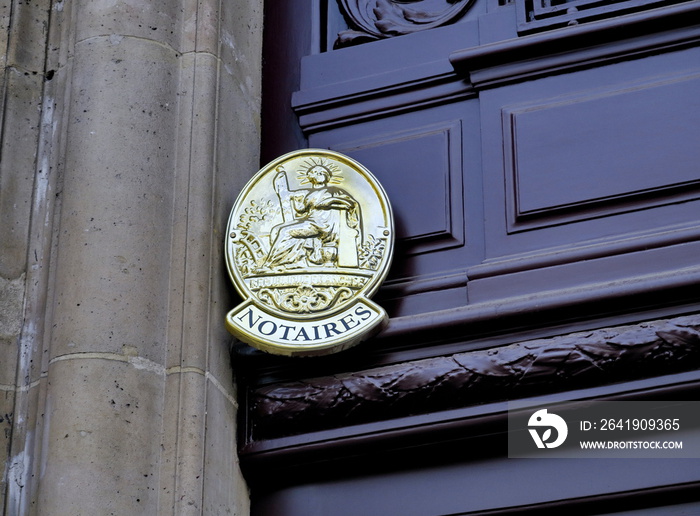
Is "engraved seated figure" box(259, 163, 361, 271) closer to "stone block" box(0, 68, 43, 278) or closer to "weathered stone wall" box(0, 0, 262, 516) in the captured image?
"weathered stone wall" box(0, 0, 262, 516)

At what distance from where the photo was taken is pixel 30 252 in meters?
4.22

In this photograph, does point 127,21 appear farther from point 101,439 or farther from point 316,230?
point 101,439

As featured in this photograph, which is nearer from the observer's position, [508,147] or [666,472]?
[666,472]

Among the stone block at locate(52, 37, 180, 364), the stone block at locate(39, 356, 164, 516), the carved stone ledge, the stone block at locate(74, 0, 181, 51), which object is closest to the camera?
the stone block at locate(39, 356, 164, 516)

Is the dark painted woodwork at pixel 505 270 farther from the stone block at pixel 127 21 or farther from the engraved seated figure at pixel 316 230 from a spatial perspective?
the stone block at pixel 127 21

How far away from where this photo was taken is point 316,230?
167 inches

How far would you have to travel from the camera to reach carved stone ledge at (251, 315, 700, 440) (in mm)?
3826

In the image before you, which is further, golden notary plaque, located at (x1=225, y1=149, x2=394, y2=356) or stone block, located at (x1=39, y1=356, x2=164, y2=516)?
golden notary plaque, located at (x1=225, y1=149, x2=394, y2=356)

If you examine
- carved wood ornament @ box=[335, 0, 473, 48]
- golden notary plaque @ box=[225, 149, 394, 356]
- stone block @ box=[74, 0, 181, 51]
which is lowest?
golden notary plaque @ box=[225, 149, 394, 356]

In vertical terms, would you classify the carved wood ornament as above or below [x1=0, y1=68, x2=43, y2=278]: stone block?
above

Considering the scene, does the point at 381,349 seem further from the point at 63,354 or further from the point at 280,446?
the point at 63,354

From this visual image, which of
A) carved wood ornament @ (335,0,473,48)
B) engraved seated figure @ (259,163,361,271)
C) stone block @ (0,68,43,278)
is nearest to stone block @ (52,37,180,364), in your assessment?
stone block @ (0,68,43,278)

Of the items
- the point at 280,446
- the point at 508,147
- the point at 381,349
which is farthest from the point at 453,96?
the point at 280,446

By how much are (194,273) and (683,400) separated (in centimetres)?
125
